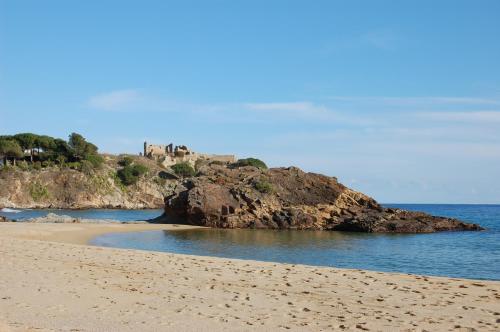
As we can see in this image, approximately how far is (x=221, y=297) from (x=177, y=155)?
4749 inches

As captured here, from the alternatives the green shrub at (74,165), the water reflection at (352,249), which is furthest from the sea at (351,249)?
the green shrub at (74,165)

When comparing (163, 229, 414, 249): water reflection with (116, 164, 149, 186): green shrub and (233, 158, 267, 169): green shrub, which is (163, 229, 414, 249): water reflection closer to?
(116, 164, 149, 186): green shrub

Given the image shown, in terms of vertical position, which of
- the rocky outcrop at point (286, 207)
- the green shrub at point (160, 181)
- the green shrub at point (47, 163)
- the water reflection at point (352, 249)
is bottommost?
the water reflection at point (352, 249)

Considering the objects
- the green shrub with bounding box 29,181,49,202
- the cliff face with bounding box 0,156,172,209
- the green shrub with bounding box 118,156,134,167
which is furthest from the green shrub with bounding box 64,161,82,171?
the green shrub with bounding box 118,156,134,167

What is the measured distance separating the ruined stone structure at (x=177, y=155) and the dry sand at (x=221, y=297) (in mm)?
107277

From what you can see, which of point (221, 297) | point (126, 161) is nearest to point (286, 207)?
point (221, 297)

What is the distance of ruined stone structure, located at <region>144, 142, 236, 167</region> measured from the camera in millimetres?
126863

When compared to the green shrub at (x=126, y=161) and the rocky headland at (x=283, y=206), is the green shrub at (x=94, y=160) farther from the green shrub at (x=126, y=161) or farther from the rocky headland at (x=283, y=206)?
the rocky headland at (x=283, y=206)

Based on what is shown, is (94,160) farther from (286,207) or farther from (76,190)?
(286,207)

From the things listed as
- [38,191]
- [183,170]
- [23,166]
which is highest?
[183,170]

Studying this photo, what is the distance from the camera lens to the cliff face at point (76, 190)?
91250 millimetres

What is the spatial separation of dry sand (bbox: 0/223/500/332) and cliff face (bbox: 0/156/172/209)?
255ft

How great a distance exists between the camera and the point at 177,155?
132 meters

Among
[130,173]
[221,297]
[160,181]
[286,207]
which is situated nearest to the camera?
[221,297]
